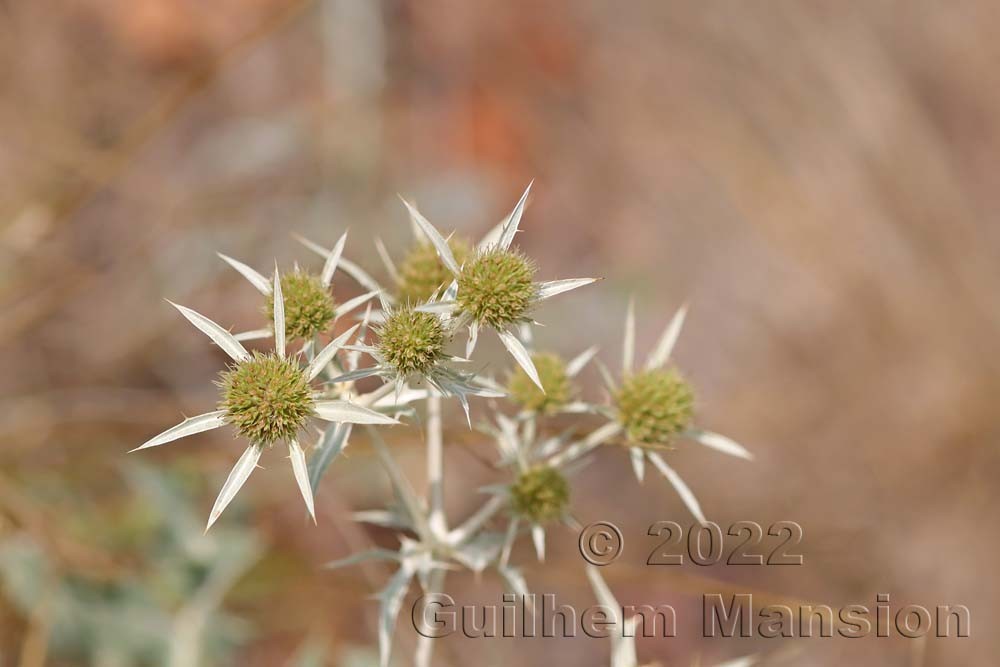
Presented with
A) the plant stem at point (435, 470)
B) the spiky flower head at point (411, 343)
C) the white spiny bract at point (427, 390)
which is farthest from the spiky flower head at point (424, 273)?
the spiky flower head at point (411, 343)

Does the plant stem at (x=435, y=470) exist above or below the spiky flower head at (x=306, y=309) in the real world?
below

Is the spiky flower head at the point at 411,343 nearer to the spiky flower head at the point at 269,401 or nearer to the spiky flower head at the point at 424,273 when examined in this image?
the spiky flower head at the point at 269,401

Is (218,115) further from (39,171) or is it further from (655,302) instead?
(655,302)

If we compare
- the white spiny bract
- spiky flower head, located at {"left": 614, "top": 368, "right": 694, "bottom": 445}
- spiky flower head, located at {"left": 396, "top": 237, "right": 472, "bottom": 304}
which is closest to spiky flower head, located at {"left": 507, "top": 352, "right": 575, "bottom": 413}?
the white spiny bract

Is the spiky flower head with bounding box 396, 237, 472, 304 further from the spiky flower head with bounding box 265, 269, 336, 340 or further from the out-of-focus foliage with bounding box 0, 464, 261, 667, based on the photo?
the out-of-focus foliage with bounding box 0, 464, 261, 667

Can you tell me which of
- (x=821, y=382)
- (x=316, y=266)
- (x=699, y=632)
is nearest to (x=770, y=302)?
(x=821, y=382)

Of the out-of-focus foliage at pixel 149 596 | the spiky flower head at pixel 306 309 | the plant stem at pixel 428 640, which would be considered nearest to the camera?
the spiky flower head at pixel 306 309

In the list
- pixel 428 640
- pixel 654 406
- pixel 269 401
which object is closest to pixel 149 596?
pixel 428 640
